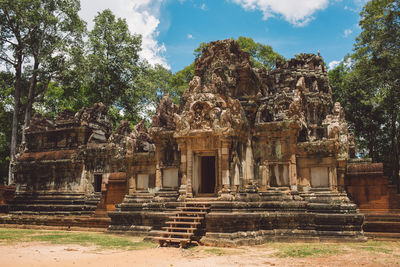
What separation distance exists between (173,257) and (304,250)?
399 centimetres

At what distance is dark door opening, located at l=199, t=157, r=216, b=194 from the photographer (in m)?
15.8

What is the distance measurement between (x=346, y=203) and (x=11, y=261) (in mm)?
11097

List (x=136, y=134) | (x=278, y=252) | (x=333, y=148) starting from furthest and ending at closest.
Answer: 1. (x=136, y=134)
2. (x=333, y=148)
3. (x=278, y=252)

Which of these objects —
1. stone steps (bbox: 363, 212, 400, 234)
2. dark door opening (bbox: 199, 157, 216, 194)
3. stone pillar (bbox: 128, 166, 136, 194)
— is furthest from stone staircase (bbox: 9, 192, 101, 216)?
stone steps (bbox: 363, 212, 400, 234)

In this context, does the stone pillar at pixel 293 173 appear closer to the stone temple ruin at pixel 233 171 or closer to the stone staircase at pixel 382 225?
the stone temple ruin at pixel 233 171

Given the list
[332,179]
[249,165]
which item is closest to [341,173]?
[332,179]

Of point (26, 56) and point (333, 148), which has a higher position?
point (26, 56)

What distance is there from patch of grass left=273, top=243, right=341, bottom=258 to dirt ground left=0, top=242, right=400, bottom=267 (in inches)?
12.6

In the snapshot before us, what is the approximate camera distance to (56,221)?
1961 centimetres

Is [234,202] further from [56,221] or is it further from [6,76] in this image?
[6,76]

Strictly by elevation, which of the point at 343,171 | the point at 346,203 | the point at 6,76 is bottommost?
the point at 346,203

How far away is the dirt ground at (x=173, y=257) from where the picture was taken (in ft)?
28.2

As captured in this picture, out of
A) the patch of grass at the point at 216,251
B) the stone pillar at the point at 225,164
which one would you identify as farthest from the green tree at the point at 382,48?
the patch of grass at the point at 216,251

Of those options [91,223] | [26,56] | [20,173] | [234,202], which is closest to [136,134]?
[91,223]
